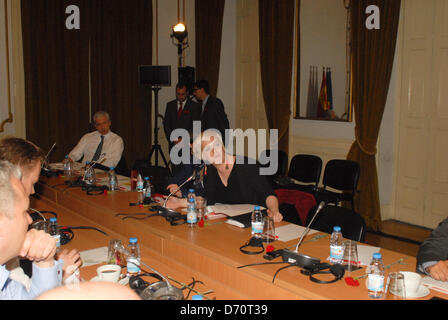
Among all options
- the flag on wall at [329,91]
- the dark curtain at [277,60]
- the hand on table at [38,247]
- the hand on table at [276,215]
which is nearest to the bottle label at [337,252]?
the hand on table at [276,215]

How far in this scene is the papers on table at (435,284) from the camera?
2081 millimetres

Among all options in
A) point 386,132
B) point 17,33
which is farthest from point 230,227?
point 17,33

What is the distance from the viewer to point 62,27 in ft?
21.7

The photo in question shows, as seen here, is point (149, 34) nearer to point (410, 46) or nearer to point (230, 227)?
point (410, 46)

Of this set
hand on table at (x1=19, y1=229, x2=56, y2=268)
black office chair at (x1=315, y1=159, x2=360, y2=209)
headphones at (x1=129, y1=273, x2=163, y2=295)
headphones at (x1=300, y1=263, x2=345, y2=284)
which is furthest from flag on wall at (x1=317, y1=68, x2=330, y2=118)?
hand on table at (x1=19, y1=229, x2=56, y2=268)

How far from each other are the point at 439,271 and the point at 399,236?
132 inches

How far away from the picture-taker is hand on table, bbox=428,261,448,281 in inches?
85.3

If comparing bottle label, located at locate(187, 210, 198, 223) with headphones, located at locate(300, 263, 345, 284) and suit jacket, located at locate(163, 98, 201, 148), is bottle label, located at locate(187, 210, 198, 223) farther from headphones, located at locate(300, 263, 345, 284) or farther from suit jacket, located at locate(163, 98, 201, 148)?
suit jacket, located at locate(163, 98, 201, 148)

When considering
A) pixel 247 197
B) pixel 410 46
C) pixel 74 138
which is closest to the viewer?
pixel 247 197

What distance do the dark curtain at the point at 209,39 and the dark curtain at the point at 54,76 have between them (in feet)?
6.35

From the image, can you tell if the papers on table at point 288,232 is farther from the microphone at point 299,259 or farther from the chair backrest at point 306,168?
the chair backrest at point 306,168

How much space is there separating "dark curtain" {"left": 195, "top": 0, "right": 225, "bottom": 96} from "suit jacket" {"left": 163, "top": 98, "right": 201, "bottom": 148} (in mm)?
869
